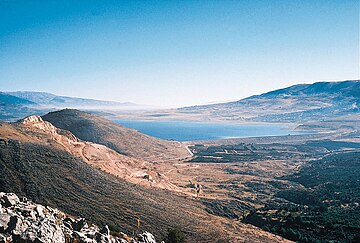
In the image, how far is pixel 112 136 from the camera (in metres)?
145

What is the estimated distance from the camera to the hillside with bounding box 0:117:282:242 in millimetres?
40719

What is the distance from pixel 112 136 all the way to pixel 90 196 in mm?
101844

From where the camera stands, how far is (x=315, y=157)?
15938cm

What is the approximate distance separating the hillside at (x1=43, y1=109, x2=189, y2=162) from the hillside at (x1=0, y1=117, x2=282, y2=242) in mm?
81252

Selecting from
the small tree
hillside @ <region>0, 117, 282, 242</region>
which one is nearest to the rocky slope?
hillside @ <region>0, 117, 282, 242</region>

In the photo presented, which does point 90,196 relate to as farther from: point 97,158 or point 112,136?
point 112,136

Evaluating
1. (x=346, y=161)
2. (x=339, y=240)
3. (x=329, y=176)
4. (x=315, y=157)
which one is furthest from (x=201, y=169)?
→ (x=339, y=240)

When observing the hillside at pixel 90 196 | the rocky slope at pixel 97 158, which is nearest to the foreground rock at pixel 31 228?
the hillside at pixel 90 196

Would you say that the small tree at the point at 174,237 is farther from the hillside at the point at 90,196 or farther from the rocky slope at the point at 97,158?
the rocky slope at the point at 97,158

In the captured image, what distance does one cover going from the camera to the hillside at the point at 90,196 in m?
40.7

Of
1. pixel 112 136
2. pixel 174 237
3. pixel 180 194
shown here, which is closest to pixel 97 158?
pixel 180 194

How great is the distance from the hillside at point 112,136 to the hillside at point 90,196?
267 feet

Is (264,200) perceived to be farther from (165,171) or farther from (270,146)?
(270,146)

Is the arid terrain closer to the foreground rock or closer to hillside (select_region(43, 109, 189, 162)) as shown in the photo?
the foreground rock
